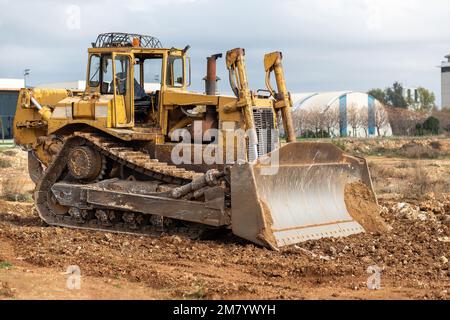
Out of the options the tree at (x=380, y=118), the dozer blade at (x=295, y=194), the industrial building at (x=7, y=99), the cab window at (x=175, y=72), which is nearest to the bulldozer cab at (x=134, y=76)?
the cab window at (x=175, y=72)

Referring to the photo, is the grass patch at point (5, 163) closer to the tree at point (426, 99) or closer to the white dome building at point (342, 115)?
the white dome building at point (342, 115)

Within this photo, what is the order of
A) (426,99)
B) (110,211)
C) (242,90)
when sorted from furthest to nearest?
(426,99)
(110,211)
(242,90)

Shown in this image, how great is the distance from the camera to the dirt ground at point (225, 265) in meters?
8.40

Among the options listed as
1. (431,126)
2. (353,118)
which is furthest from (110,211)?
(431,126)

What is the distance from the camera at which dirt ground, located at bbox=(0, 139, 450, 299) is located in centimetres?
840

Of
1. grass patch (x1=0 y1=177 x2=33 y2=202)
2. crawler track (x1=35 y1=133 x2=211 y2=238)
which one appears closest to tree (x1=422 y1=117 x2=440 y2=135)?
grass patch (x1=0 y1=177 x2=33 y2=202)

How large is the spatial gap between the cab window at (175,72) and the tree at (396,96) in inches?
3703

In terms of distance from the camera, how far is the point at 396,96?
111m

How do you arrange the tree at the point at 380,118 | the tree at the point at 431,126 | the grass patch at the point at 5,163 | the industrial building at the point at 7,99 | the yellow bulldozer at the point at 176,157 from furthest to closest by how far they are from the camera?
the tree at the point at 380,118 < the tree at the point at 431,126 < the industrial building at the point at 7,99 < the grass patch at the point at 5,163 < the yellow bulldozer at the point at 176,157

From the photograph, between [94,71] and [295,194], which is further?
[94,71]

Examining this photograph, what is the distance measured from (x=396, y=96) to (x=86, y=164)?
10142cm

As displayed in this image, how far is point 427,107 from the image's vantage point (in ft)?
333

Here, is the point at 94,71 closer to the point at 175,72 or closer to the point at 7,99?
the point at 175,72
